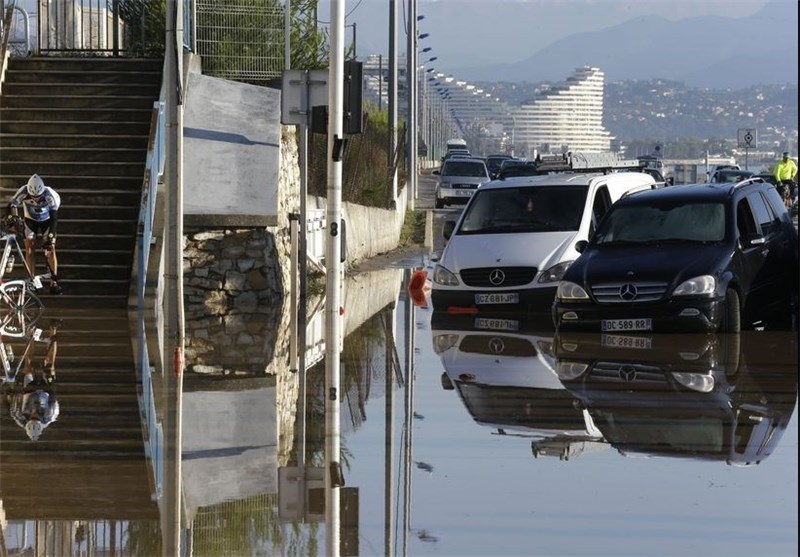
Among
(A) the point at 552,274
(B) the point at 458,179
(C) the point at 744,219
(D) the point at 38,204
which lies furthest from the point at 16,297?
(B) the point at 458,179

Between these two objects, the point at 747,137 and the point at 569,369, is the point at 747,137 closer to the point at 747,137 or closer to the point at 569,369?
the point at 747,137

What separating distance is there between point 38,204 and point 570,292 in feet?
23.7

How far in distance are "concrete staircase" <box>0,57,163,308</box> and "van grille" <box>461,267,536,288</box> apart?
15.3 feet

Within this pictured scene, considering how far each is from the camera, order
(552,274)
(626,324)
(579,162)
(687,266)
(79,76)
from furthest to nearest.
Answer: (579,162), (79,76), (552,274), (626,324), (687,266)

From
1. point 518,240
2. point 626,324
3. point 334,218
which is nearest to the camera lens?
point 334,218

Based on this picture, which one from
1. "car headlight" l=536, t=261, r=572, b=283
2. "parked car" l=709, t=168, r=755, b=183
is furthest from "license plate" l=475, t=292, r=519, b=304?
"parked car" l=709, t=168, r=755, b=183

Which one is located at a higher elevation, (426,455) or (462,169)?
(462,169)

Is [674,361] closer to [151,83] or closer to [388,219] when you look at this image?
[151,83]

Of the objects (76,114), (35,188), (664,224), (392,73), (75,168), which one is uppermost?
(392,73)

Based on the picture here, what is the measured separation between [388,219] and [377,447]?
25.4 metres

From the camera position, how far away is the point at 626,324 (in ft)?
58.2

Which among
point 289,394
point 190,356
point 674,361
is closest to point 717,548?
point 289,394

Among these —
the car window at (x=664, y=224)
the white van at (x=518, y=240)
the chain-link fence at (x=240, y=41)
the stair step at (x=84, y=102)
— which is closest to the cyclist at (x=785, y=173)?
the chain-link fence at (x=240, y=41)

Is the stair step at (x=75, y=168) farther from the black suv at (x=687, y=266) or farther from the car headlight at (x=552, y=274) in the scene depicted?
the black suv at (x=687, y=266)
